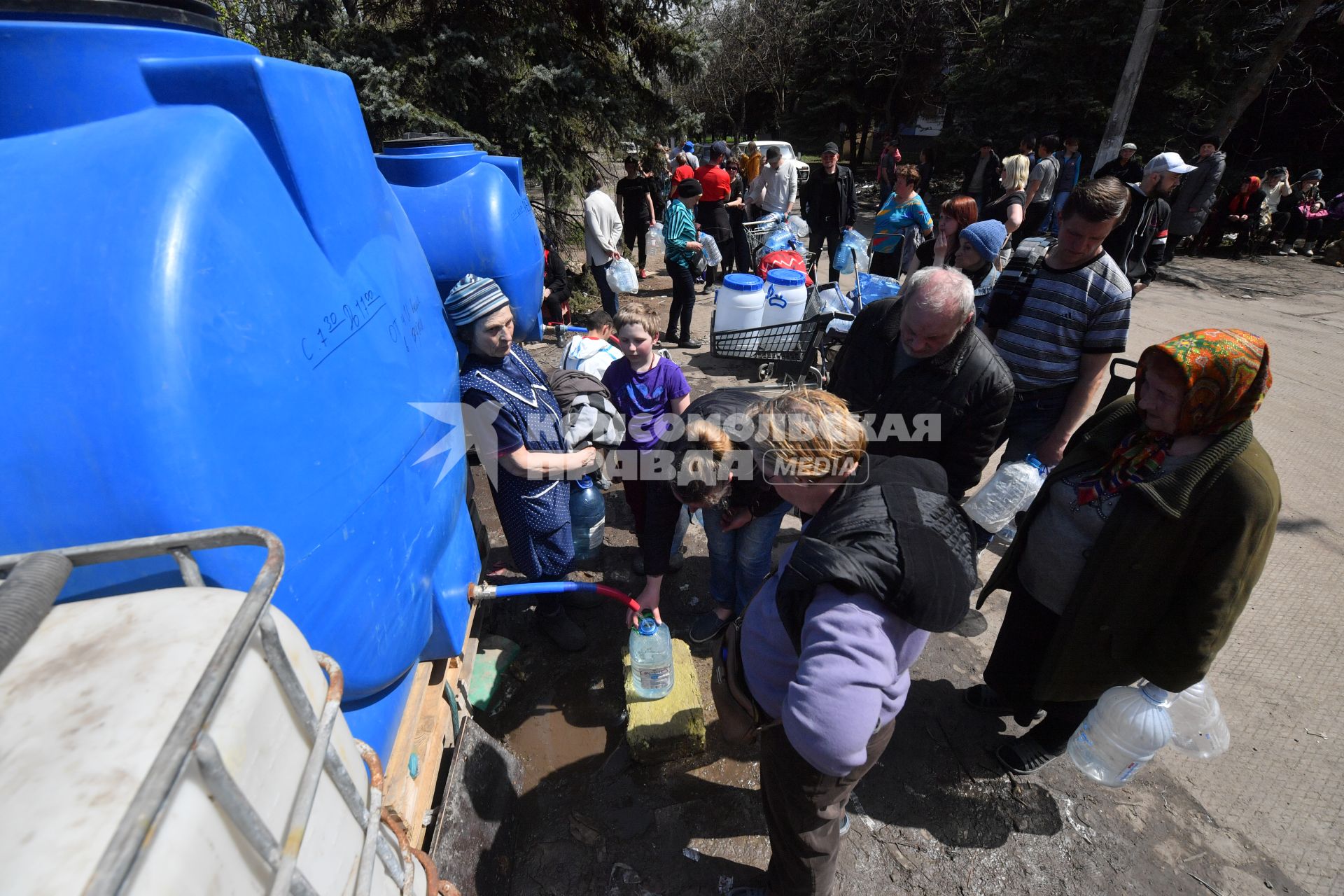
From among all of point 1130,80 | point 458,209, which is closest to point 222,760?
point 458,209

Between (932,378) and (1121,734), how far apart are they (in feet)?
4.69

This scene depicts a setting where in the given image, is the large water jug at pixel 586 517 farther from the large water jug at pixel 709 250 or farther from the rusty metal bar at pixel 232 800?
the large water jug at pixel 709 250

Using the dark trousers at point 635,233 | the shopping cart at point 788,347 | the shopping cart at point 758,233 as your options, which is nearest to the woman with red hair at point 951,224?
the shopping cart at point 788,347

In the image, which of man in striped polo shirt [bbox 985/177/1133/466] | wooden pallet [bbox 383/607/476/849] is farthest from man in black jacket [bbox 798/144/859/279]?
wooden pallet [bbox 383/607/476/849]

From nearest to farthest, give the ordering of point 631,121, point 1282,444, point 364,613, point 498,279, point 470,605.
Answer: point 364,613
point 470,605
point 498,279
point 1282,444
point 631,121

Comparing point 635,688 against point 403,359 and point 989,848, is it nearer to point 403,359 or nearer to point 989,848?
point 989,848

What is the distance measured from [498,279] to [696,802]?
8.39 ft

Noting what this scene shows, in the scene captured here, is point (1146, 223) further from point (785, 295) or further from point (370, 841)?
point (370, 841)

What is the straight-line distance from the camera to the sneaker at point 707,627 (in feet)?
10.3

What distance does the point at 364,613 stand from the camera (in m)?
1.45

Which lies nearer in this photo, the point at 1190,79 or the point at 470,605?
the point at 470,605

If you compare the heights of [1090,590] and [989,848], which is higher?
[1090,590]

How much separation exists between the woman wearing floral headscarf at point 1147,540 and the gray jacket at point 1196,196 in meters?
8.53

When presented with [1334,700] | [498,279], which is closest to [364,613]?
[498,279]
